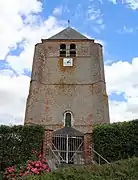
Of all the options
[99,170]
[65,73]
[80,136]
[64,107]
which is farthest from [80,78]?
[99,170]

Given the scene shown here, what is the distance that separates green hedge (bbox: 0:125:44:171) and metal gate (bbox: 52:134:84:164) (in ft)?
5.22

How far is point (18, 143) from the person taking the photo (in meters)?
13.2

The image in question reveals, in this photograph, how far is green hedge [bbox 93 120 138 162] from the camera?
13.9m

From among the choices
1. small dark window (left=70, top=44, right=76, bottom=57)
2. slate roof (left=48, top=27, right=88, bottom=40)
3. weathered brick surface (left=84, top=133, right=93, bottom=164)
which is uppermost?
slate roof (left=48, top=27, right=88, bottom=40)

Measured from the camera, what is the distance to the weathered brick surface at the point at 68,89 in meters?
28.1

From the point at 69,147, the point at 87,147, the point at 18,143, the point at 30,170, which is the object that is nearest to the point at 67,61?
the point at 69,147

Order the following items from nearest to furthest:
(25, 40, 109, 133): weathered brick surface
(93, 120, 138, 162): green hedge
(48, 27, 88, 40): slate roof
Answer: (93, 120, 138, 162): green hedge, (25, 40, 109, 133): weathered brick surface, (48, 27, 88, 40): slate roof

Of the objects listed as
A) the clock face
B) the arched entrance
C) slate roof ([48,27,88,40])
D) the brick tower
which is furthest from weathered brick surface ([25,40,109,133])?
the arched entrance

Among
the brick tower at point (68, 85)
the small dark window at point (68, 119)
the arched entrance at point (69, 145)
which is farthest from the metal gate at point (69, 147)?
the small dark window at point (68, 119)

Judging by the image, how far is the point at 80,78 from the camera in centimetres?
3106

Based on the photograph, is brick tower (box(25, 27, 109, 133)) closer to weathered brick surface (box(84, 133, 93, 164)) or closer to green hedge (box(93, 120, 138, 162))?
weathered brick surface (box(84, 133, 93, 164))

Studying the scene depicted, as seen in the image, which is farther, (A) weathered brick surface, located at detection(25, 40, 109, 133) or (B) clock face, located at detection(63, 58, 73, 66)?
(B) clock face, located at detection(63, 58, 73, 66)

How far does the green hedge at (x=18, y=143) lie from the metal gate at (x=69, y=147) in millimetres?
1591

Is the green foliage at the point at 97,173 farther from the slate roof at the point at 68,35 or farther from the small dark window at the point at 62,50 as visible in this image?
the slate roof at the point at 68,35
